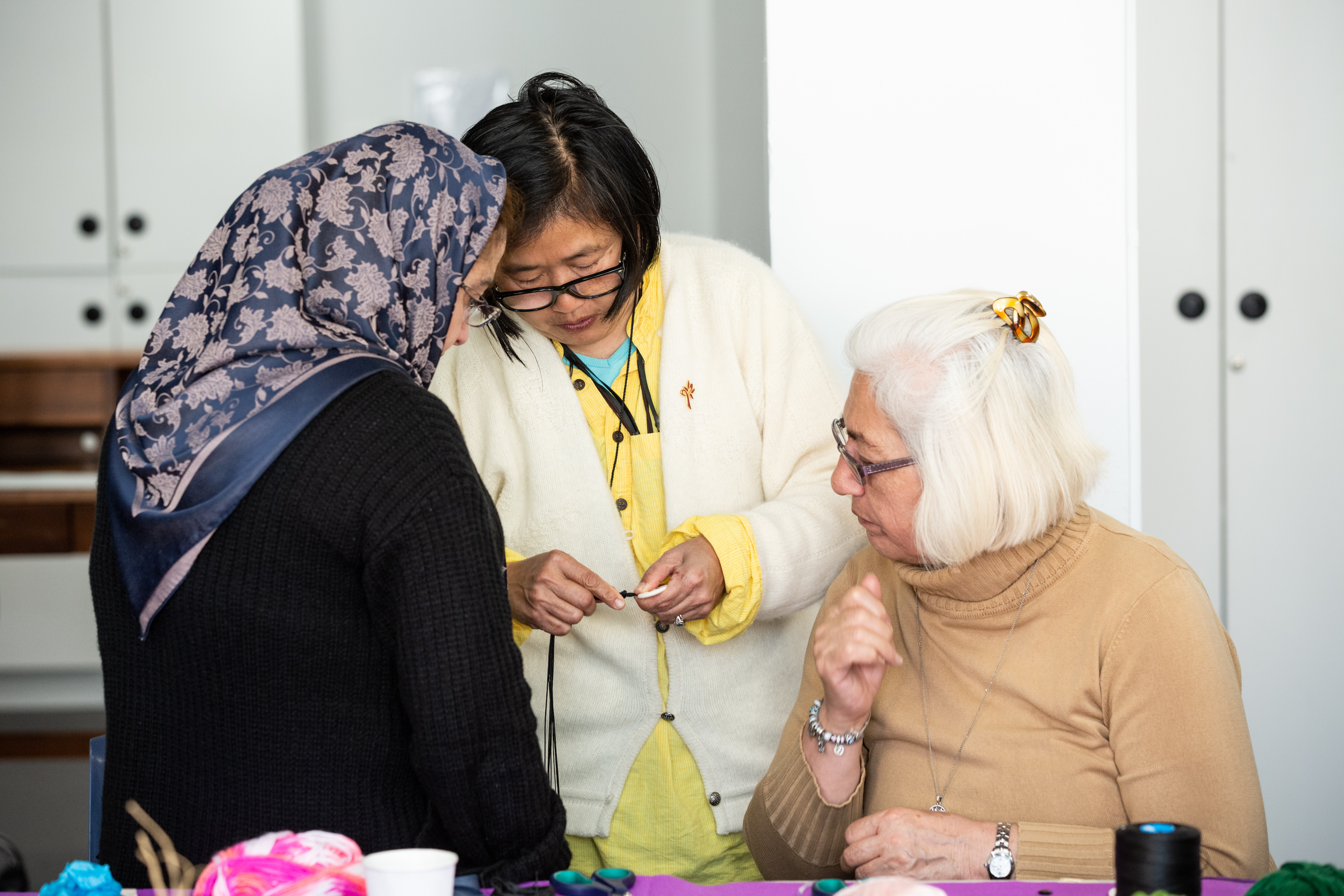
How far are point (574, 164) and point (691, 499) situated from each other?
0.53 metres

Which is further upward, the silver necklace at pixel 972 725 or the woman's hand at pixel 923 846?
the silver necklace at pixel 972 725

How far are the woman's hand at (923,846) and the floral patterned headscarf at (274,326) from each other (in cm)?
80

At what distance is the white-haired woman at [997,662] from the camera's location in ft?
4.32

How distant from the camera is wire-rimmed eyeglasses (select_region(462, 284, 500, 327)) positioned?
1423 millimetres

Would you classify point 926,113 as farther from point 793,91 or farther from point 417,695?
point 417,695

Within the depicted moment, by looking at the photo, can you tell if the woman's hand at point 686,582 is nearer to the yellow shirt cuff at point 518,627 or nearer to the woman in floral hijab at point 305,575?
the yellow shirt cuff at point 518,627

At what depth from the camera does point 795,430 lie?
1.76m

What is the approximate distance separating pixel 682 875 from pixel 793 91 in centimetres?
138

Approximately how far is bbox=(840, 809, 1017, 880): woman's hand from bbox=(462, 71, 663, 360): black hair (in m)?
0.84

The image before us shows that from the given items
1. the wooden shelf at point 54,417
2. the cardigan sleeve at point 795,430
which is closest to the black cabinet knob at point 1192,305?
the cardigan sleeve at point 795,430

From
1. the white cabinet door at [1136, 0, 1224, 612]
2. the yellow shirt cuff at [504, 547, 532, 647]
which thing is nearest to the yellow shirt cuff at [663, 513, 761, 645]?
the yellow shirt cuff at [504, 547, 532, 647]

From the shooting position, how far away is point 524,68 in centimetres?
350

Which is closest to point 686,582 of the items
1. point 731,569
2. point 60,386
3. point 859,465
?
point 731,569

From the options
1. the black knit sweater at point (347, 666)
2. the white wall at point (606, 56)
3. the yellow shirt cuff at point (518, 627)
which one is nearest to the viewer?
the black knit sweater at point (347, 666)
